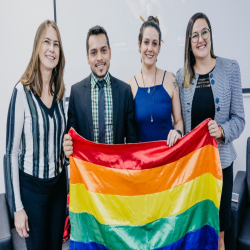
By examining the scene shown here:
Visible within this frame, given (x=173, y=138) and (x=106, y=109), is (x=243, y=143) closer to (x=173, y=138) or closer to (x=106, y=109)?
(x=173, y=138)

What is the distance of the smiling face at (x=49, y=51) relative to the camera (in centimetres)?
138

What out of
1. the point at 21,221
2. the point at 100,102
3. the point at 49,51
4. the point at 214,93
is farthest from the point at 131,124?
the point at 21,221

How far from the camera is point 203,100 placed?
1559 mm

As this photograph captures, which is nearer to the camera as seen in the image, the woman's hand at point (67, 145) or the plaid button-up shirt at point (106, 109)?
the woman's hand at point (67, 145)

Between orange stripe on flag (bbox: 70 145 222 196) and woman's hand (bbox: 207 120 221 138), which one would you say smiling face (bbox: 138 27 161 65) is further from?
orange stripe on flag (bbox: 70 145 222 196)

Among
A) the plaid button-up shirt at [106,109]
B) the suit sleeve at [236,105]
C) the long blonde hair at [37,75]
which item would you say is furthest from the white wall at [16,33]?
the suit sleeve at [236,105]

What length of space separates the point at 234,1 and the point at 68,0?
1533 mm

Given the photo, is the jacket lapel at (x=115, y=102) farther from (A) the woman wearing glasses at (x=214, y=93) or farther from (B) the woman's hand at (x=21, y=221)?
(B) the woman's hand at (x=21, y=221)

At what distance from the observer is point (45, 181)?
133 centimetres

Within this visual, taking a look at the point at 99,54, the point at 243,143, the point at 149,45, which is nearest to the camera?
the point at 99,54

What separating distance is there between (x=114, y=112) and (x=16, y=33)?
4.65 ft

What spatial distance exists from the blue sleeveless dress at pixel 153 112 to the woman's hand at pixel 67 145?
476mm

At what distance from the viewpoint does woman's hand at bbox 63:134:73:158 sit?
1400mm

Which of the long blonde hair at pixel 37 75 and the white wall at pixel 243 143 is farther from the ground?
the long blonde hair at pixel 37 75
